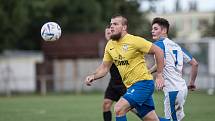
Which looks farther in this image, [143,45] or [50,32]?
[50,32]

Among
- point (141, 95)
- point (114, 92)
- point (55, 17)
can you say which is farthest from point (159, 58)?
point (55, 17)

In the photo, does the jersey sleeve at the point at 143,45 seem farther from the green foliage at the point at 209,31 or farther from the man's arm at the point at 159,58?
the green foliage at the point at 209,31

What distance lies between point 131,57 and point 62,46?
39.4 meters

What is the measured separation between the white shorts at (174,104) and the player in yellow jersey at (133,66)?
1.89 ft

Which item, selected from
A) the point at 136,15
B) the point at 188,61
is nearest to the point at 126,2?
the point at 136,15

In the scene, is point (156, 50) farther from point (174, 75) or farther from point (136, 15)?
point (136, 15)

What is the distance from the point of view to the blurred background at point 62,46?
43781mm

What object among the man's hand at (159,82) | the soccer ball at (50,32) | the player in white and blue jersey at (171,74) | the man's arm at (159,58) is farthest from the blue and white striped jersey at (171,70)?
the soccer ball at (50,32)

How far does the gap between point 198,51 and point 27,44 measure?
17694 mm

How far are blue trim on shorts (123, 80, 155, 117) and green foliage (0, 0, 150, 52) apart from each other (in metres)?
34.6

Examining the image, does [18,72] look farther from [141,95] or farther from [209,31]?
[141,95]

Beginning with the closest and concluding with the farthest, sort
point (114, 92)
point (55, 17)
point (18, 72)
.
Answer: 1. point (114, 92)
2. point (18, 72)
3. point (55, 17)

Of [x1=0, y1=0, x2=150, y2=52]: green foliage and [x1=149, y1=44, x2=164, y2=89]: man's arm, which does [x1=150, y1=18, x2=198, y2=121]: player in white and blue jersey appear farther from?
[x1=0, y1=0, x2=150, y2=52]: green foliage

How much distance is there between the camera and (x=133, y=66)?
11305 mm
